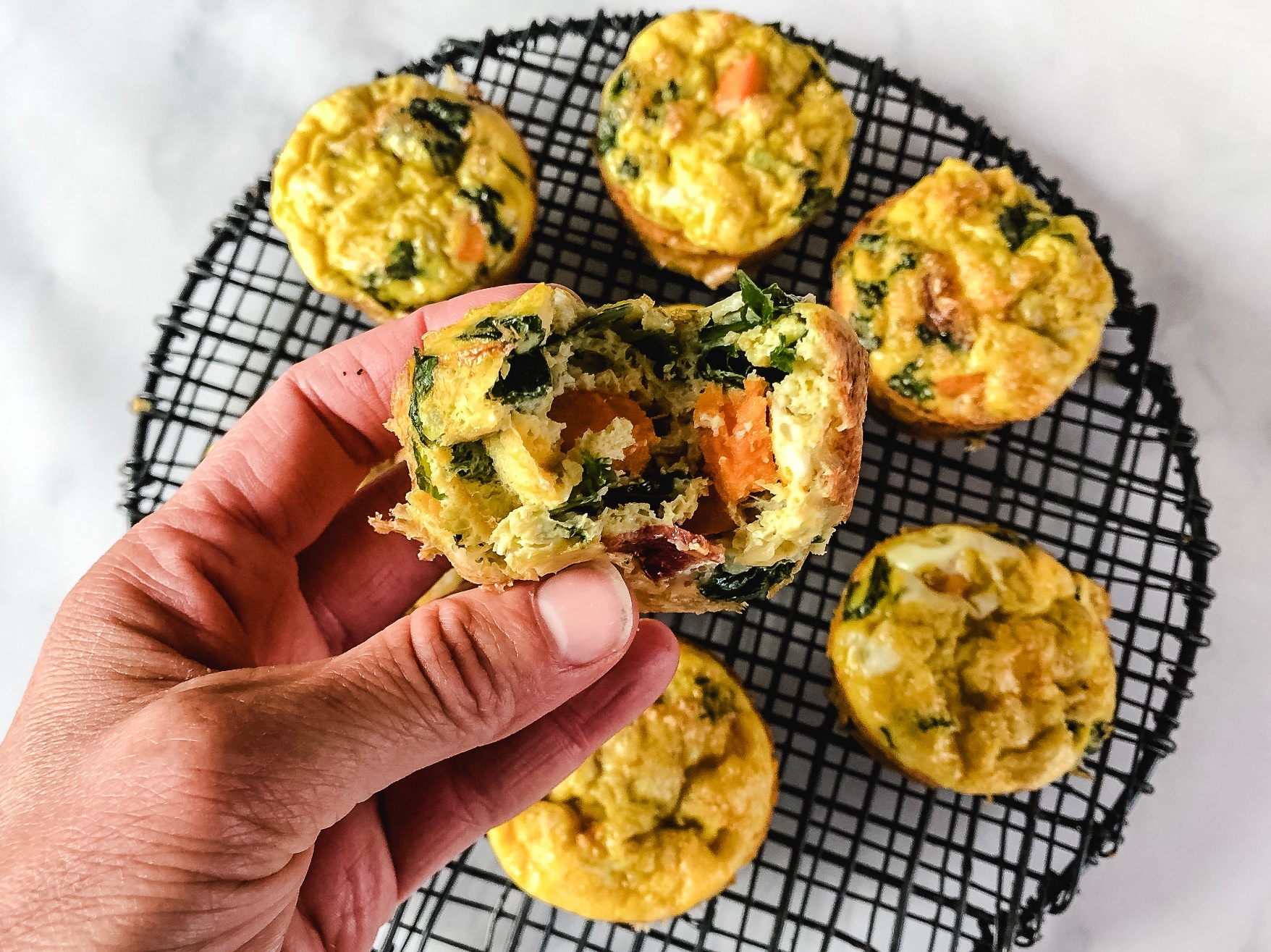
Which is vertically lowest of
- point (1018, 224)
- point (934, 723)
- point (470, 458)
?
point (934, 723)

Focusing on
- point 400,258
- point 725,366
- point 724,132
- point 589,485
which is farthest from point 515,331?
point 724,132

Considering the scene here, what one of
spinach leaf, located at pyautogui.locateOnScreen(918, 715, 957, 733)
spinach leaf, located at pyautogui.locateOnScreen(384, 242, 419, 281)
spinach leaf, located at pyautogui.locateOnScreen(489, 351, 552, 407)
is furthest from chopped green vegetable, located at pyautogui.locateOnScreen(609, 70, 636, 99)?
spinach leaf, located at pyautogui.locateOnScreen(918, 715, 957, 733)

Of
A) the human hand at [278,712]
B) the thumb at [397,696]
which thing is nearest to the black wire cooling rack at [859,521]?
the human hand at [278,712]

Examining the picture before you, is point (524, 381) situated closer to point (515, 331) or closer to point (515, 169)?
point (515, 331)

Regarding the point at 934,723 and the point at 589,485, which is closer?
the point at 589,485

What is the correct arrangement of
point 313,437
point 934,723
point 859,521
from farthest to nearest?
point 859,521 < point 934,723 < point 313,437

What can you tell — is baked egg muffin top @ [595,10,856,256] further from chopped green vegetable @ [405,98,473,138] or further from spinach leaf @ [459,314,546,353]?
spinach leaf @ [459,314,546,353]

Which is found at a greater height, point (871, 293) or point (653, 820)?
point (871, 293)
